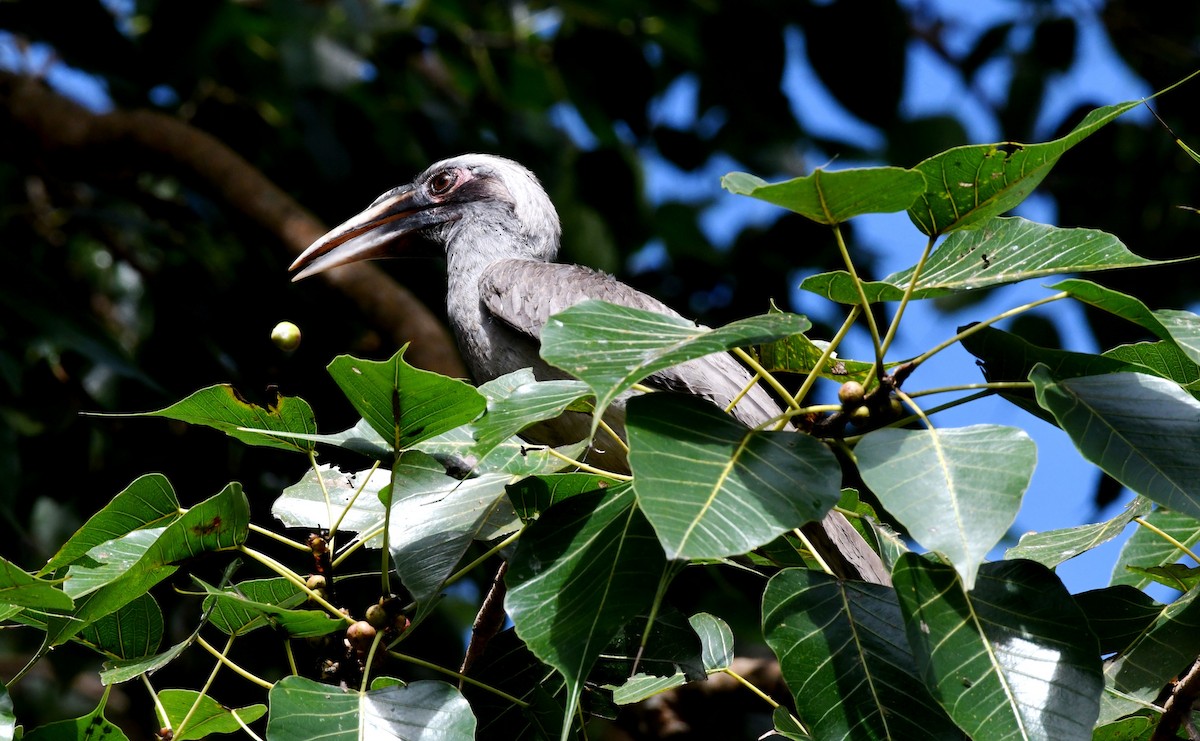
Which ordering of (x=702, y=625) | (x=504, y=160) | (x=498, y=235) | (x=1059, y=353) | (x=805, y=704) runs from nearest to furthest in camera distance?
1. (x=805, y=704)
2. (x=1059, y=353)
3. (x=702, y=625)
4. (x=498, y=235)
5. (x=504, y=160)

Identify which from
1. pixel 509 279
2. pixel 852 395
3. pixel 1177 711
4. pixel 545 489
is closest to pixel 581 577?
pixel 545 489

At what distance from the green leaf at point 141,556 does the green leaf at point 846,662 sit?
89 centimetres

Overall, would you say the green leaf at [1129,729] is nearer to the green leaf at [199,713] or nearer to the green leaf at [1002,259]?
the green leaf at [1002,259]

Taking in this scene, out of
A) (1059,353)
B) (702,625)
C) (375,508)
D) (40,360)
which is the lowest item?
(40,360)

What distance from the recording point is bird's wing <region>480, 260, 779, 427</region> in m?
3.65

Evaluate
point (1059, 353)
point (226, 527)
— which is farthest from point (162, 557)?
point (1059, 353)

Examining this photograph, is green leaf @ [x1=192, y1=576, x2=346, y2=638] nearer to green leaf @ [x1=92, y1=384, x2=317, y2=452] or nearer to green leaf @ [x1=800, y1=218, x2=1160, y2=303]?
green leaf @ [x1=92, y1=384, x2=317, y2=452]

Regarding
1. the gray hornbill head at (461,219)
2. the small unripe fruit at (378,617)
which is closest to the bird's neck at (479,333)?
the gray hornbill head at (461,219)

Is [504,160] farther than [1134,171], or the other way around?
[1134,171]

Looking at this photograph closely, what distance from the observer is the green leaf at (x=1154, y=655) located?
6.50ft

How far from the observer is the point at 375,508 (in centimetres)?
229

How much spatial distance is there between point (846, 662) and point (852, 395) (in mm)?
400

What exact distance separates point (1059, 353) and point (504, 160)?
397cm

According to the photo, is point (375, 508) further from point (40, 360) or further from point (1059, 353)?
point (40, 360)
